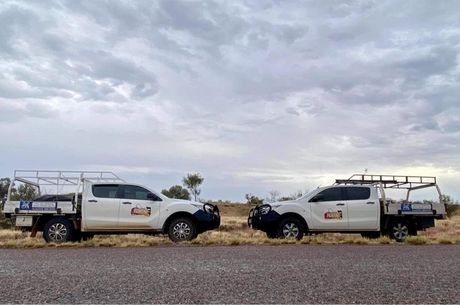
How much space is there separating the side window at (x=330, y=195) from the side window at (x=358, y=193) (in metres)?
0.28

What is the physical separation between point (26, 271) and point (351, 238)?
32.2 ft

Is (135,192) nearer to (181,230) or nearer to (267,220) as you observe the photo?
(181,230)

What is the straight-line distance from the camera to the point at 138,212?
49.6 ft

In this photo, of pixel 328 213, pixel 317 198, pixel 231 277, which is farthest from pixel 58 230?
pixel 231 277

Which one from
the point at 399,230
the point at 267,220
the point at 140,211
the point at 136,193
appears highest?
the point at 136,193

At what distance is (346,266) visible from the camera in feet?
30.4

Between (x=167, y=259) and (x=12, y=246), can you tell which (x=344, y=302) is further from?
(x=12, y=246)

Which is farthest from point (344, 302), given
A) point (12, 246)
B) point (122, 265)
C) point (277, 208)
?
point (12, 246)

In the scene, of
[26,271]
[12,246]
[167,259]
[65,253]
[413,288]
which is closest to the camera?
[413,288]

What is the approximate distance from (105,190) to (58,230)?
68.2 inches

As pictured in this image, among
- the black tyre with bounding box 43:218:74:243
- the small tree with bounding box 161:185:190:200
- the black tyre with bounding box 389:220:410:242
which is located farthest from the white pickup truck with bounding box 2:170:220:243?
the small tree with bounding box 161:185:190:200

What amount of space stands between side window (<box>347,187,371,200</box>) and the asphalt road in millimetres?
4244

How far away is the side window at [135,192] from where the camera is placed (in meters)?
15.3

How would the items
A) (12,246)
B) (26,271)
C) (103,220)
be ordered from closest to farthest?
(26,271) → (12,246) → (103,220)
